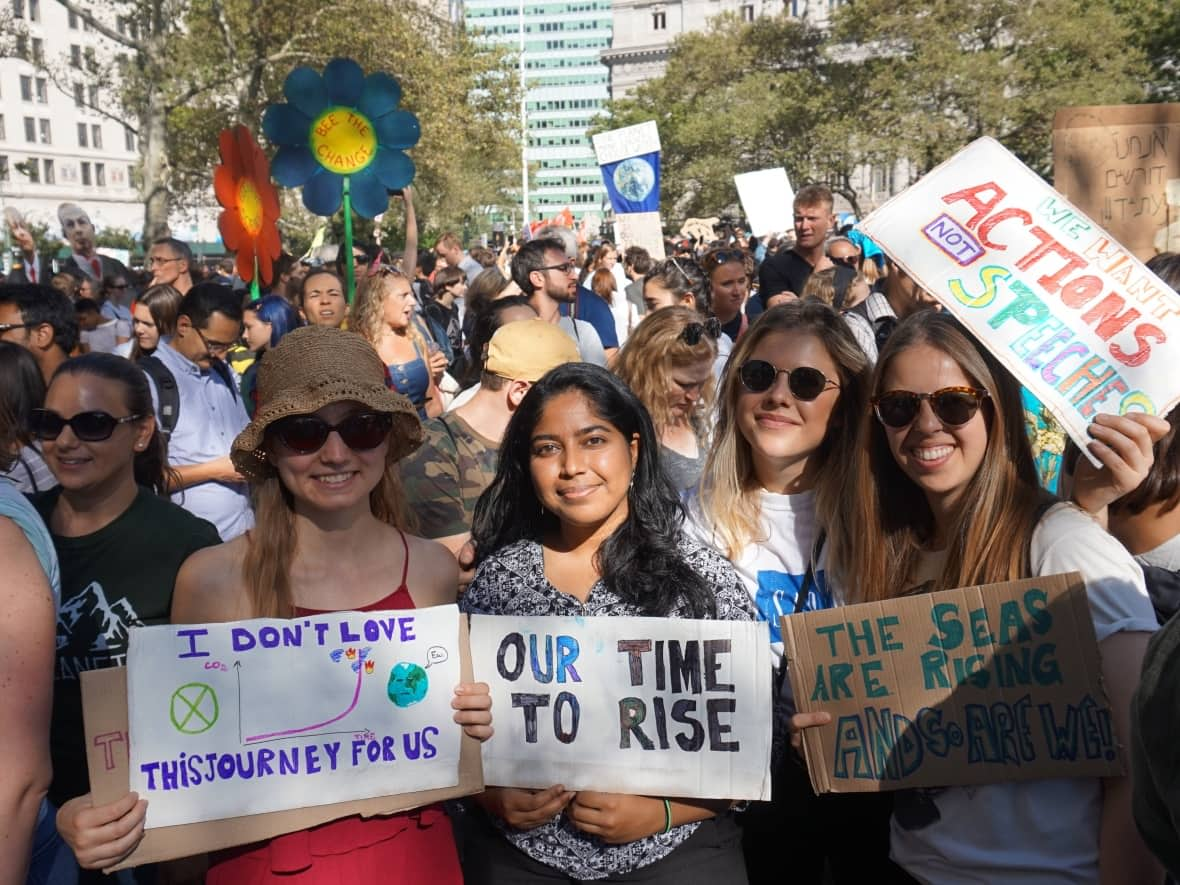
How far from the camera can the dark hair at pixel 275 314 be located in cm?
707

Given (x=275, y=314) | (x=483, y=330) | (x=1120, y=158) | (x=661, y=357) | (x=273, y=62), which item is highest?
(x=273, y=62)

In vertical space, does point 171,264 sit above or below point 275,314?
above

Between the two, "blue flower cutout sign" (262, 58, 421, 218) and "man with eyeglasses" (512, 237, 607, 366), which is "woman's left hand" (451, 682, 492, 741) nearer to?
"man with eyeglasses" (512, 237, 607, 366)

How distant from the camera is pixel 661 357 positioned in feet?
15.2

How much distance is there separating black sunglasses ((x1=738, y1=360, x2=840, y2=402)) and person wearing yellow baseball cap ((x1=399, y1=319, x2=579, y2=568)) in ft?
3.20

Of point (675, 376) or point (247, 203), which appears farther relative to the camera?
point (247, 203)

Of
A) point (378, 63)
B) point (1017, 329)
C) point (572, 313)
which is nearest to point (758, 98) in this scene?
point (378, 63)

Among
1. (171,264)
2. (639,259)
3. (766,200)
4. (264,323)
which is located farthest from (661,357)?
(766,200)

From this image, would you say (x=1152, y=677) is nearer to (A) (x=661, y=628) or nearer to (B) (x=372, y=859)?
(A) (x=661, y=628)

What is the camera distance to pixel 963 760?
2.29 meters

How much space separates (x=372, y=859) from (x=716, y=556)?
1.08 metres

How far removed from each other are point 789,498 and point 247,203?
6.35 m

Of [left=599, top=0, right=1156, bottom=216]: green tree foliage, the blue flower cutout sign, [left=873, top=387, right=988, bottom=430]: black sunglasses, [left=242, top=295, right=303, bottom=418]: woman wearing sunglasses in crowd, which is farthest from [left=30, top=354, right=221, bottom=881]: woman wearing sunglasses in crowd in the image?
[left=599, top=0, right=1156, bottom=216]: green tree foliage

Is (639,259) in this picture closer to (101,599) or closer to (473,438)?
(473,438)
